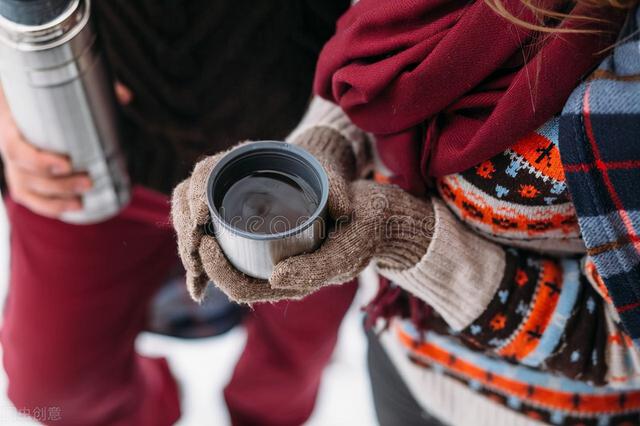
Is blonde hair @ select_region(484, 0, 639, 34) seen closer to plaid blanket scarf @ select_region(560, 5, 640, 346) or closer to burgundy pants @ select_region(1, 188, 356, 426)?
plaid blanket scarf @ select_region(560, 5, 640, 346)

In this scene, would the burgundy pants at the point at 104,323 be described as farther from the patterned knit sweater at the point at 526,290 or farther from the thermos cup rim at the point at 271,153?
the thermos cup rim at the point at 271,153

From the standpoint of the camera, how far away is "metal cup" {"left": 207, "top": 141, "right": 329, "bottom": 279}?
0.48 metres

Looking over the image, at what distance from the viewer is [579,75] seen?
1.63 feet

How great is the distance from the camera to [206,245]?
0.52m

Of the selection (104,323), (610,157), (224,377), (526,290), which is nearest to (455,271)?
(526,290)

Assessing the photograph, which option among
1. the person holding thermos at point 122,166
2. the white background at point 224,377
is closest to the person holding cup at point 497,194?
the person holding thermos at point 122,166

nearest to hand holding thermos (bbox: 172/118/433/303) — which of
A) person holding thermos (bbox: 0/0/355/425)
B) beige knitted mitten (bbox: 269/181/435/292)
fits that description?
beige knitted mitten (bbox: 269/181/435/292)

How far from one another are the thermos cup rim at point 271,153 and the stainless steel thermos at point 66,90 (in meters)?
0.27

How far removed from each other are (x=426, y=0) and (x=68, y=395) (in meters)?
0.79

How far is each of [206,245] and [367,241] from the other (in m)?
0.13

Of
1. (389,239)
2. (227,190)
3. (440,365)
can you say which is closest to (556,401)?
(440,365)

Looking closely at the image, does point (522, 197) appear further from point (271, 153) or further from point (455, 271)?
point (271, 153)

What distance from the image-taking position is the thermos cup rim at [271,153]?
1.55 ft

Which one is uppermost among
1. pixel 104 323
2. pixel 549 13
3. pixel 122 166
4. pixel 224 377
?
pixel 549 13
